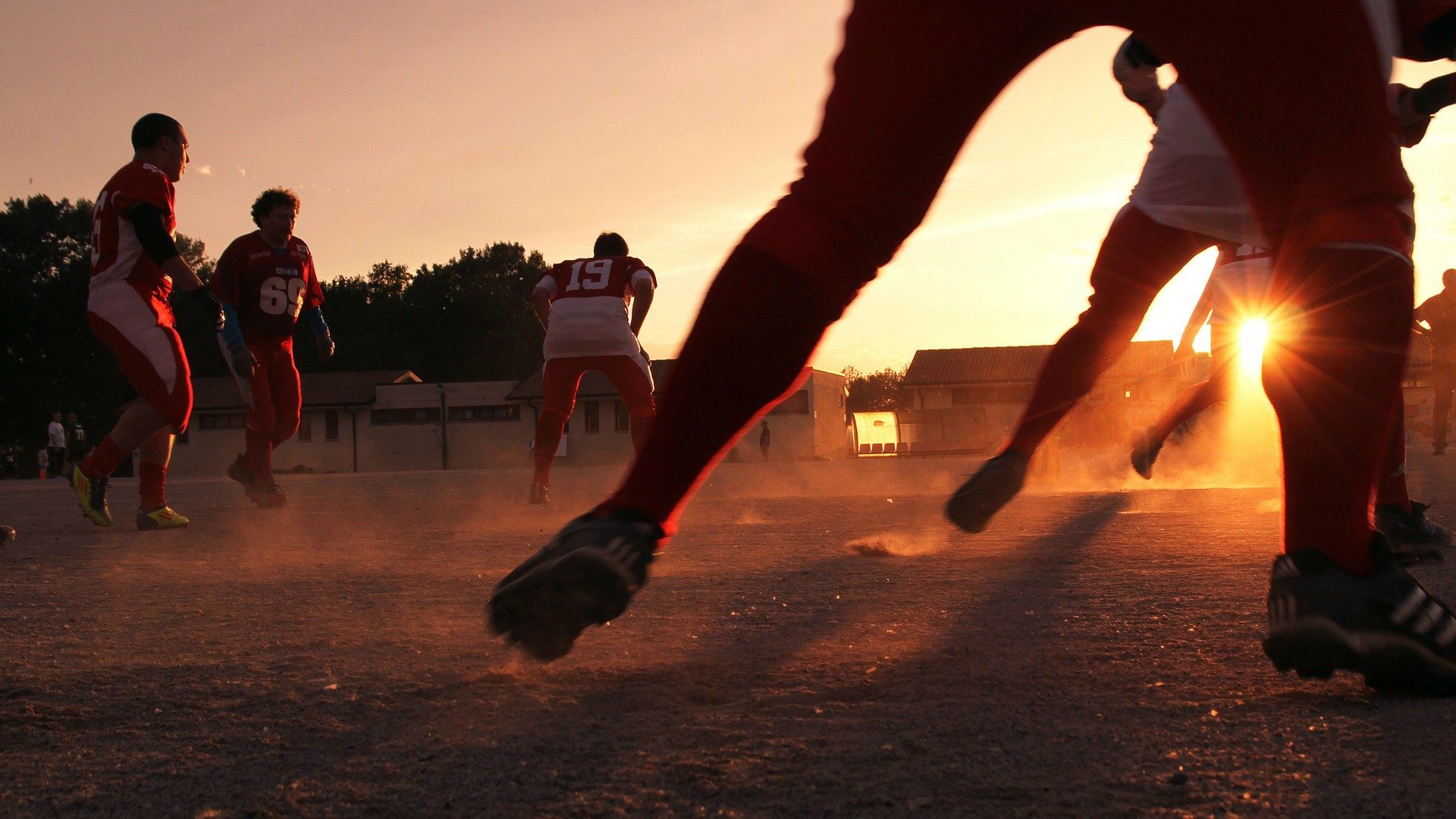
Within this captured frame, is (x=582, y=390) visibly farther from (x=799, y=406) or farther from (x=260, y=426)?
(x=260, y=426)

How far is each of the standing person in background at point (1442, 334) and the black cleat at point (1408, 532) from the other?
39.0 ft

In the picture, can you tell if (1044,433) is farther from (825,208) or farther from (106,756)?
(106,756)

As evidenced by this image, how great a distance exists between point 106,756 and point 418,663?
25.1 inches

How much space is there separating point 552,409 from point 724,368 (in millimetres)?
6427

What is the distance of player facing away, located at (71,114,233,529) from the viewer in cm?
604

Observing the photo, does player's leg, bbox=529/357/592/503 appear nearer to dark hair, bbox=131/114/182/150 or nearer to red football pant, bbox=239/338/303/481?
red football pant, bbox=239/338/303/481

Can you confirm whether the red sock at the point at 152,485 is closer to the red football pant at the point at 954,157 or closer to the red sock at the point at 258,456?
the red sock at the point at 258,456

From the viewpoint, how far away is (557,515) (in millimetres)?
6512

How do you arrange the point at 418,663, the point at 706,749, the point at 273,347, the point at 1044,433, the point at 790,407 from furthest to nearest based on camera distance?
the point at 790,407
the point at 273,347
the point at 1044,433
the point at 418,663
the point at 706,749

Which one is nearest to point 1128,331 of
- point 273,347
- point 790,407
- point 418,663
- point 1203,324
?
point 418,663

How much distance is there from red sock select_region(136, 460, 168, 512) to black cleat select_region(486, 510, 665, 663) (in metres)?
5.11

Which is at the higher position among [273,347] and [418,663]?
[273,347]

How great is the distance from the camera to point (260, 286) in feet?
24.9

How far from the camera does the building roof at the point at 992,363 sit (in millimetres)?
60281
